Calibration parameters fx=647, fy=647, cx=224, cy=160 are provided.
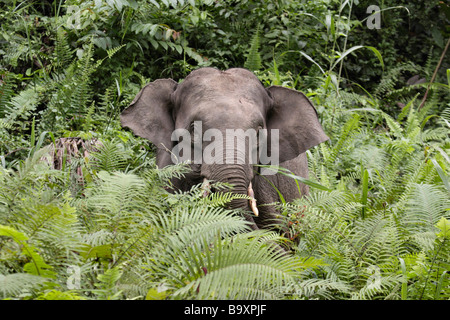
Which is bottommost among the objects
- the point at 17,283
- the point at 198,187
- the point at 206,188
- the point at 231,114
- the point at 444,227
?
the point at 198,187

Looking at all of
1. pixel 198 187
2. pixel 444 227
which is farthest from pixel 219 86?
pixel 444 227

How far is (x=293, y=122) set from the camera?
6.39m

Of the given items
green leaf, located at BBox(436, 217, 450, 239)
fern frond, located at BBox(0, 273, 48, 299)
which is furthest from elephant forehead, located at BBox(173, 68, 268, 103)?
fern frond, located at BBox(0, 273, 48, 299)

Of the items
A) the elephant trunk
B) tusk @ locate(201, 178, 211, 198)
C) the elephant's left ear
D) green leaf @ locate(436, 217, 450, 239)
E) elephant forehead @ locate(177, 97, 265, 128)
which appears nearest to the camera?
green leaf @ locate(436, 217, 450, 239)

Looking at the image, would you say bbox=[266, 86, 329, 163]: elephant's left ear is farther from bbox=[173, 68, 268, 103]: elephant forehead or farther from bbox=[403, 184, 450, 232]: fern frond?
bbox=[403, 184, 450, 232]: fern frond

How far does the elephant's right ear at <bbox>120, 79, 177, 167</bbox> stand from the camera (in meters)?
6.11

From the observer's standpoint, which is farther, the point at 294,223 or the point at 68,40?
the point at 68,40

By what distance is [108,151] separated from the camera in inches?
216

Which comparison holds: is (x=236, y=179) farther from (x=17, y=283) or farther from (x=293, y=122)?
(x=17, y=283)

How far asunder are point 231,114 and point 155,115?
982 mm

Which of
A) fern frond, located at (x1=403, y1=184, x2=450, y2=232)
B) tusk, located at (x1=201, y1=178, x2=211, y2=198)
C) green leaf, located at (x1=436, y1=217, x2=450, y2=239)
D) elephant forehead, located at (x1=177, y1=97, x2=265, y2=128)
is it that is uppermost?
green leaf, located at (x1=436, y1=217, x2=450, y2=239)
